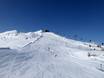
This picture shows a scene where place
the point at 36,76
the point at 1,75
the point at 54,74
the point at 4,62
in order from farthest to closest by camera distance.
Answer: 1. the point at 4,62
2. the point at 54,74
3. the point at 36,76
4. the point at 1,75

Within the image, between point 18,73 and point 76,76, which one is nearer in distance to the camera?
point 18,73

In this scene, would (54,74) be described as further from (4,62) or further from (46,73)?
(4,62)

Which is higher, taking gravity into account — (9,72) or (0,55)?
(0,55)

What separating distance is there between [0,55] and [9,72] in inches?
165

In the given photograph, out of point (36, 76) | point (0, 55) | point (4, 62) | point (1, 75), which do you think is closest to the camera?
point (1, 75)

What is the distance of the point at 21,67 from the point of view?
1210 centimetres

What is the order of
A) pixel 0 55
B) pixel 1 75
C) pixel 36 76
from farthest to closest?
pixel 0 55 → pixel 36 76 → pixel 1 75

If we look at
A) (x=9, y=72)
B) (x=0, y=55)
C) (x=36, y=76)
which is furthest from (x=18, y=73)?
(x=0, y=55)

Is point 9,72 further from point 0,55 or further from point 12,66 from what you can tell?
point 0,55

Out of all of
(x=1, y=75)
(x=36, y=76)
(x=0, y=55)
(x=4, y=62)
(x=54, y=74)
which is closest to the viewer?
(x=1, y=75)

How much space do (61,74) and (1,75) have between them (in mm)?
4489

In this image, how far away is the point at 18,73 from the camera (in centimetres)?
1070

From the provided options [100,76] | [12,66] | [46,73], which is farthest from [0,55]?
[100,76]

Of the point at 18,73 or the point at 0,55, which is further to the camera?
the point at 0,55
